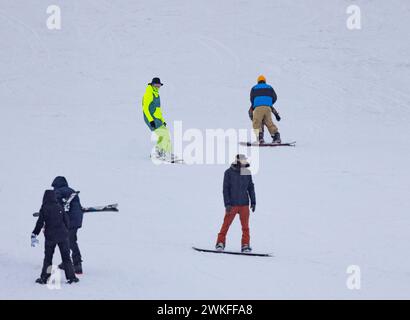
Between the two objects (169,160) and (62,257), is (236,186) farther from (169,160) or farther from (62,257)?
(169,160)

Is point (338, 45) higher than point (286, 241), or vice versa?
point (338, 45)

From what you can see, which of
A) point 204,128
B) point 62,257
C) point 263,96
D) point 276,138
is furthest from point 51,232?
point 204,128

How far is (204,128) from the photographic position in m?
21.2

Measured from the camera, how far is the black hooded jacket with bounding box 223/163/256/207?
40.1ft

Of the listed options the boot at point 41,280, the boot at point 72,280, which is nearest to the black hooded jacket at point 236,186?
the boot at point 72,280

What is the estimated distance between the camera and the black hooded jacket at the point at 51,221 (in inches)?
419

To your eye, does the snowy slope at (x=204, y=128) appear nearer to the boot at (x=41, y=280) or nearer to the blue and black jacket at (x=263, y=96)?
the boot at (x=41, y=280)

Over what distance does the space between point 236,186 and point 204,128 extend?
29.5 ft

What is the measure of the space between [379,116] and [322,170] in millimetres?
6881

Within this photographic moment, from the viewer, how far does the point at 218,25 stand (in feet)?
98.8

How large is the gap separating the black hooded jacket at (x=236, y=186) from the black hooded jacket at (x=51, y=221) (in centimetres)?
237

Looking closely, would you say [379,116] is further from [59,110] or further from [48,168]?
[48,168]

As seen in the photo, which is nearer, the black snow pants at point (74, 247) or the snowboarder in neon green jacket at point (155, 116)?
the black snow pants at point (74, 247)
